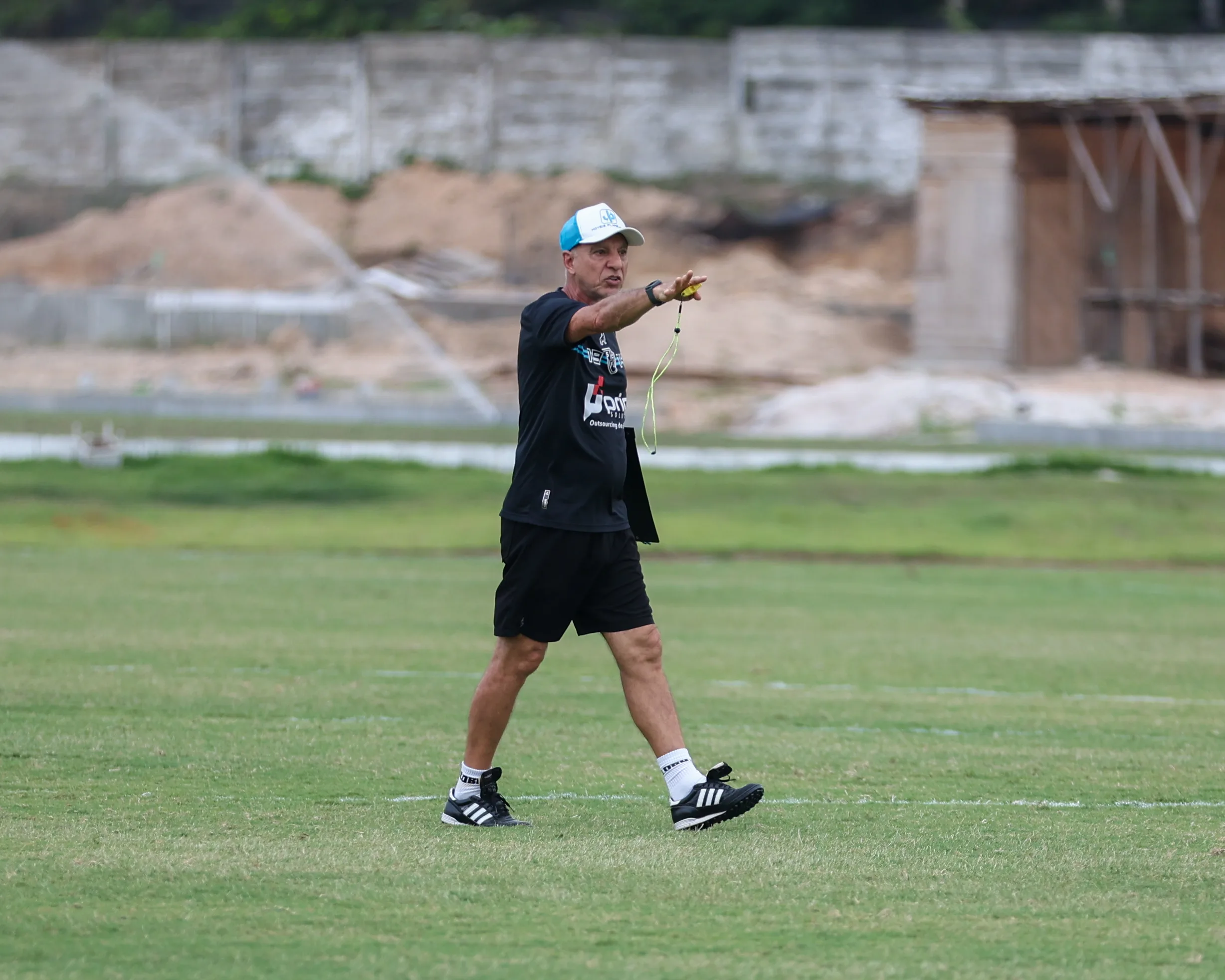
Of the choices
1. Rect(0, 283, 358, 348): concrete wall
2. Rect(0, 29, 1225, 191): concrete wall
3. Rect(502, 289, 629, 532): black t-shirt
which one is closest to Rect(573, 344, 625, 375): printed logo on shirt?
Rect(502, 289, 629, 532): black t-shirt

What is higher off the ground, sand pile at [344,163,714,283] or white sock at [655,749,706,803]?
sand pile at [344,163,714,283]

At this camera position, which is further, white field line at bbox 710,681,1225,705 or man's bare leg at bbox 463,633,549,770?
white field line at bbox 710,681,1225,705

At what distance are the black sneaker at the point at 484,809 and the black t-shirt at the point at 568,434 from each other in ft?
3.12

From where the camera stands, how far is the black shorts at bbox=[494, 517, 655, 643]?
6.76m

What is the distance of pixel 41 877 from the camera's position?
5641 mm

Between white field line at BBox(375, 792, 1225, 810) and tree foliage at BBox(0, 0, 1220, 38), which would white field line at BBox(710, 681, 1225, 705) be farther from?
tree foliage at BBox(0, 0, 1220, 38)

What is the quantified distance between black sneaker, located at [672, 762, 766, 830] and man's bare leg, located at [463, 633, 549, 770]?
718 millimetres

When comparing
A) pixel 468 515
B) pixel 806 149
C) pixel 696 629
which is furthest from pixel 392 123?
pixel 696 629

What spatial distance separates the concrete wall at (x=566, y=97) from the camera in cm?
5612

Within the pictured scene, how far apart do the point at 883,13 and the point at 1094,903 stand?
59586mm

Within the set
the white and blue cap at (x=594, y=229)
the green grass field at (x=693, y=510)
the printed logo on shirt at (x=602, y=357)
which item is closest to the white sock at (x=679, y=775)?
the printed logo on shirt at (x=602, y=357)

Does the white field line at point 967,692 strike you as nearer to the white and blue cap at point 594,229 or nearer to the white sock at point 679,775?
the white sock at point 679,775

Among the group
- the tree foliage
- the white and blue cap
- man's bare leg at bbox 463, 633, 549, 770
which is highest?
the tree foliage

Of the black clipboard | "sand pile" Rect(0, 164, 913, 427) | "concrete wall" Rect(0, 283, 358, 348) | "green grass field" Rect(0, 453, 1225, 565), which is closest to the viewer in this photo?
the black clipboard
